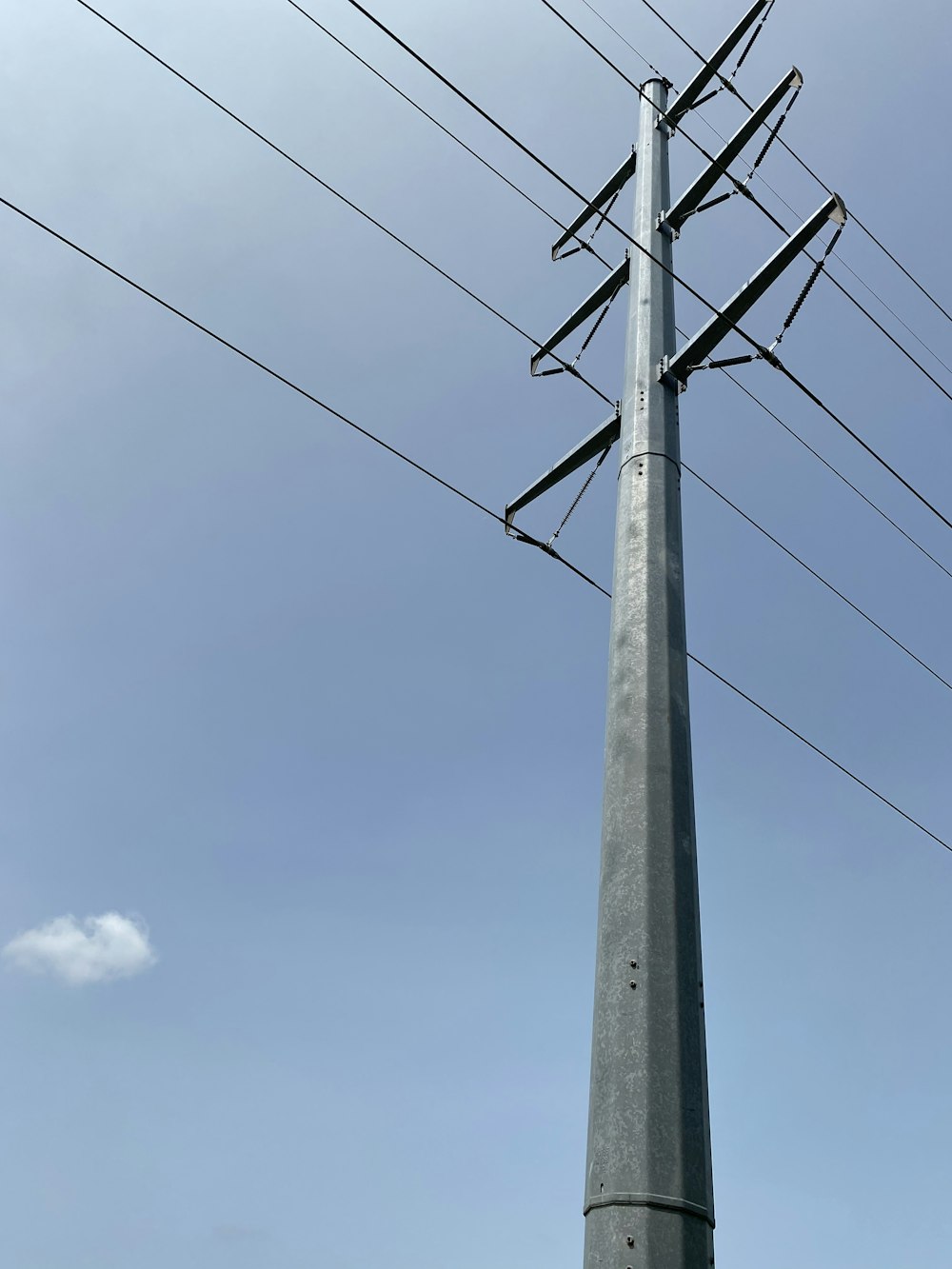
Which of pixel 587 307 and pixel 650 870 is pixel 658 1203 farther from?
pixel 587 307


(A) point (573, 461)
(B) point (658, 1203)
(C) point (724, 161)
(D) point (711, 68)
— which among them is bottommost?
(B) point (658, 1203)

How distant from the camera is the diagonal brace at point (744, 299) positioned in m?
7.58

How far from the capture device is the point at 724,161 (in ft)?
31.7

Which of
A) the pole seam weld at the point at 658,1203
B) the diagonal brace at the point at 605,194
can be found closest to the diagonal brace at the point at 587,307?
the diagonal brace at the point at 605,194

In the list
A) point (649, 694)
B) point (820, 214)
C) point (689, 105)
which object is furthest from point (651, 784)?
point (689, 105)

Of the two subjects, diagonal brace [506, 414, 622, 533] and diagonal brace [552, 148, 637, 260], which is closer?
diagonal brace [506, 414, 622, 533]

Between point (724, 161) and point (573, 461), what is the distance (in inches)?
128

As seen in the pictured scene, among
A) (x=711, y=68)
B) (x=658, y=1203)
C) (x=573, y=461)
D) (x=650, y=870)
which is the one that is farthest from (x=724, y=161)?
(x=658, y=1203)

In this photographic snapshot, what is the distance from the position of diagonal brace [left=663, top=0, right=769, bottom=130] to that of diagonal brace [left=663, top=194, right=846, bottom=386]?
2.37m

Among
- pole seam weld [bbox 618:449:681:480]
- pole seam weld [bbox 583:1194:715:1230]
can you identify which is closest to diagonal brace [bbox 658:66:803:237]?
pole seam weld [bbox 618:449:681:480]

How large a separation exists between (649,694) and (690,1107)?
7.00 feet

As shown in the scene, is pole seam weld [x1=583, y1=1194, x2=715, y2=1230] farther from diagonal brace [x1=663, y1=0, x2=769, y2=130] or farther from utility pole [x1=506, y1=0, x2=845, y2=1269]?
diagonal brace [x1=663, y1=0, x2=769, y2=130]

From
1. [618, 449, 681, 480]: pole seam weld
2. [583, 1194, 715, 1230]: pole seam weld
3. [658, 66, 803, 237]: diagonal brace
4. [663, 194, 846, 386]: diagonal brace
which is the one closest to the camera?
[583, 1194, 715, 1230]: pole seam weld

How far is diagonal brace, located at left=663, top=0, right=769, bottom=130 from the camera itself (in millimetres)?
10625
